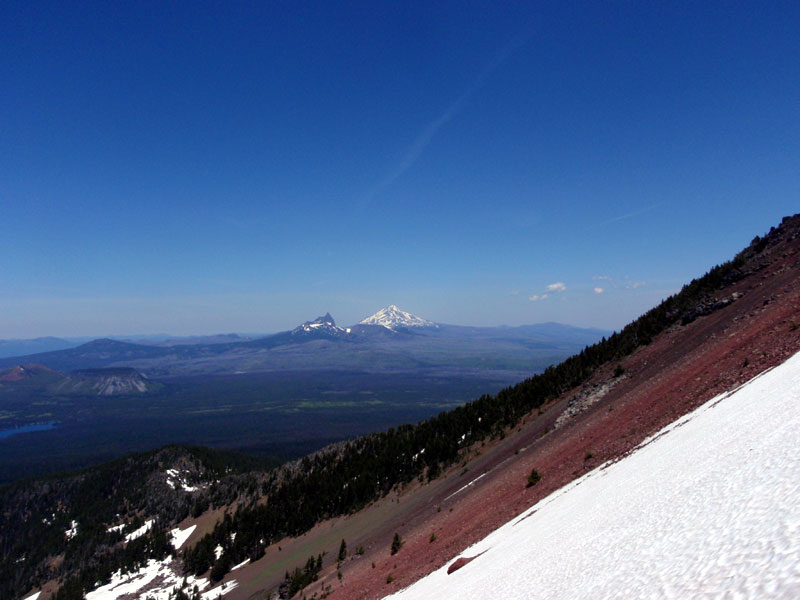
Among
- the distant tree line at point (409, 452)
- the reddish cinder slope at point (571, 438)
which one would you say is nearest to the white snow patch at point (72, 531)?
the distant tree line at point (409, 452)

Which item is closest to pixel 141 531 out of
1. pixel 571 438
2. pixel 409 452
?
pixel 409 452

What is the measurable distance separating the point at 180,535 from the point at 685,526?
130 metres

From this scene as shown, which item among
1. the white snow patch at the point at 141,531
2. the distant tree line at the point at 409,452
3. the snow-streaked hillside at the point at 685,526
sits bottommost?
the white snow patch at the point at 141,531

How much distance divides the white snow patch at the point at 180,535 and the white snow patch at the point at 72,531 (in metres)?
55.0

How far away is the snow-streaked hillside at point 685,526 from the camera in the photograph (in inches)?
200

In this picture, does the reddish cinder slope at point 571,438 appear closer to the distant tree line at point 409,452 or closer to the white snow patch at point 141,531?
the distant tree line at point 409,452

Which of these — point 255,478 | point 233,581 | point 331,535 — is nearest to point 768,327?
point 331,535

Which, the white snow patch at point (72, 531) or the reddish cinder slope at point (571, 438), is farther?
the white snow patch at point (72, 531)

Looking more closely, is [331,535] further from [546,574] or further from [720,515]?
[720,515]

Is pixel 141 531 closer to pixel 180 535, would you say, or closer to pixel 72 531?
pixel 180 535

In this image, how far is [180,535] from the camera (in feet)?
342

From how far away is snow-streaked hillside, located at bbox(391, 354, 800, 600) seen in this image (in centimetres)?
509

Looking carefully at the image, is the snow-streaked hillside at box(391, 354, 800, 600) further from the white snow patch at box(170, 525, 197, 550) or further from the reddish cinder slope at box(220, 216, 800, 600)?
the white snow patch at box(170, 525, 197, 550)

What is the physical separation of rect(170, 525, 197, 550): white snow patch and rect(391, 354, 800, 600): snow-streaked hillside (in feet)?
366
